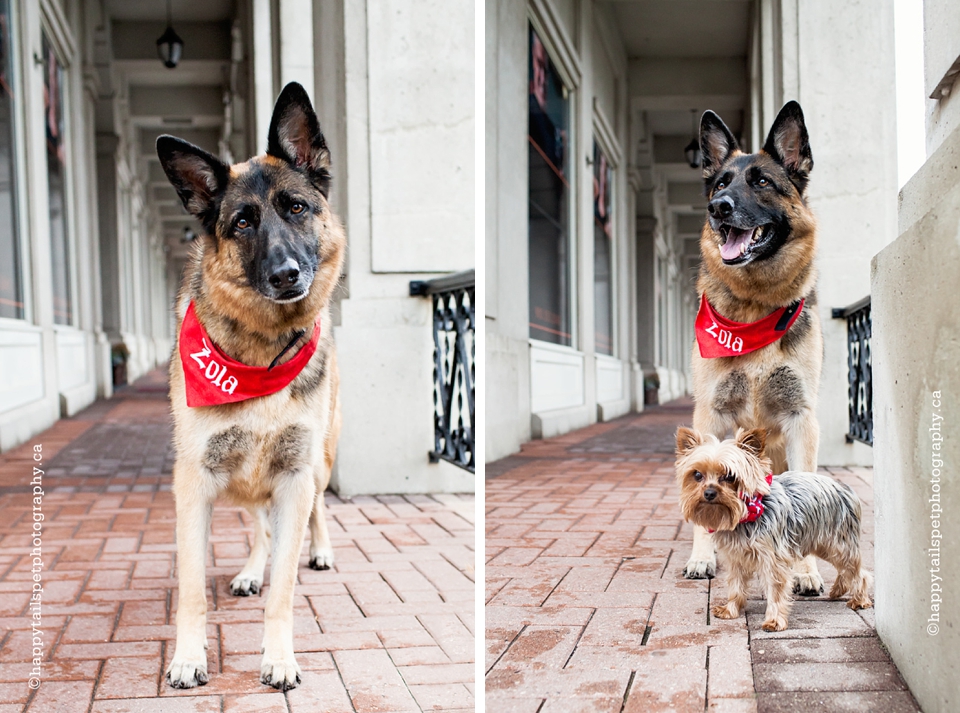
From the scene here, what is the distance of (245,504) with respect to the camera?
8.94ft

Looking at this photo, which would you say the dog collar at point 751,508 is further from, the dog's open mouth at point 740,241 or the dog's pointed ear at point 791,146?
the dog's pointed ear at point 791,146

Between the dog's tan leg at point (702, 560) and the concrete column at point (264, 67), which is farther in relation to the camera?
the concrete column at point (264, 67)

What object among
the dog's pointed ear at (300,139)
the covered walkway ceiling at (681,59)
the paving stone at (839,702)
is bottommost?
the paving stone at (839,702)

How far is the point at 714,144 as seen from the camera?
3.35 m

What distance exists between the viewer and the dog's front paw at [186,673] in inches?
92.7

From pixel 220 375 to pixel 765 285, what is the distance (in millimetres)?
2089

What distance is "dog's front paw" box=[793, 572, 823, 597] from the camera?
9.67ft

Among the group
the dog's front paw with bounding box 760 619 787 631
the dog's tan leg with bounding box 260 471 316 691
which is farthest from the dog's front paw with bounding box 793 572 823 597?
the dog's tan leg with bounding box 260 471 316 691

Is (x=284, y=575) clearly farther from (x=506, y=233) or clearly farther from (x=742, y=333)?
(x=506, y=233)

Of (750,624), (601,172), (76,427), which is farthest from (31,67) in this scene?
(750,624)

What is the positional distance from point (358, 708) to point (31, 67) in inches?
346

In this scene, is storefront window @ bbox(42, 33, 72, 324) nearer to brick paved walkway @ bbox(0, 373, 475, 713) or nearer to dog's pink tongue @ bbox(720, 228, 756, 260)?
brick paved walkway @ bbox(0, 373, 475, 713)

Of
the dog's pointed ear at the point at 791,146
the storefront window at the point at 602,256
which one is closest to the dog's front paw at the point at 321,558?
the dog's pointed ear at the point at 791,146

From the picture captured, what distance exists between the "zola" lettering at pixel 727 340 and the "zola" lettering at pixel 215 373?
181cm
